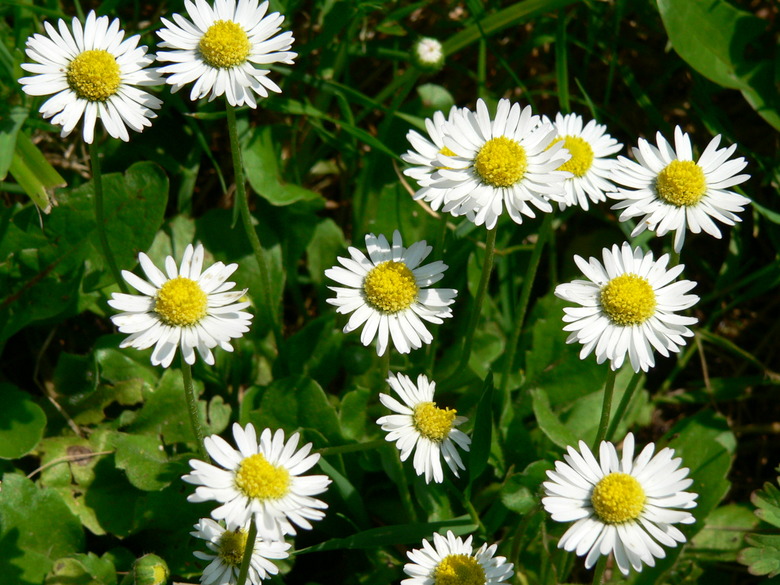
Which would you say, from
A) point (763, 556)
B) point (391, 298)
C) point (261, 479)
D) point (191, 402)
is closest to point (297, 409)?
point (191, 402)

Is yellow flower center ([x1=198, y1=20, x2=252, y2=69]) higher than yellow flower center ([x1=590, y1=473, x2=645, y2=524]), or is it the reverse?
yellow flower center ([x1=198, y1=20, x2=252, y2=69])

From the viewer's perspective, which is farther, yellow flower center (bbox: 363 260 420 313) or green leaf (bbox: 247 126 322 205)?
green leaf (bbox: 247 126 322 205)

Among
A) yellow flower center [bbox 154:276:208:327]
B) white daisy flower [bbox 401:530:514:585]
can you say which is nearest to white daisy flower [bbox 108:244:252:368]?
yellow flower center [bbox 154:276:208:327]

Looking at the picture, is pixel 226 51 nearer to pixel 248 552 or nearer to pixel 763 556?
pixel 248 552

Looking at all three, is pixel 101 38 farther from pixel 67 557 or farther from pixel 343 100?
pixel 67 557

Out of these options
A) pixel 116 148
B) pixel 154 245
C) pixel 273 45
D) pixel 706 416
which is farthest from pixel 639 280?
pixel 116 148

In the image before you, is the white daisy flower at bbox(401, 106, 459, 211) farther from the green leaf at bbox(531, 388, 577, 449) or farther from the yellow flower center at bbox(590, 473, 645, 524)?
the yellow flower center at bbox(590, 473, 645, 524)
